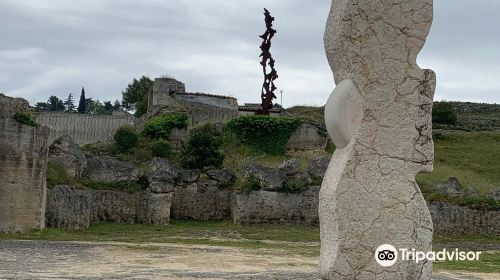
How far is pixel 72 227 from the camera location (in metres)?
22.2

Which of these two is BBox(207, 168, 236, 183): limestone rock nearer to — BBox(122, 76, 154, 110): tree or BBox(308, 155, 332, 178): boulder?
BBox(308, 155, 332, 178): boulder

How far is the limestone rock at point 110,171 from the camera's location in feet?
86.8

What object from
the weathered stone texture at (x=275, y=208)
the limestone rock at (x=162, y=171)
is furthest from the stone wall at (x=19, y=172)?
the weathered stone texture at (x=275, y=208)

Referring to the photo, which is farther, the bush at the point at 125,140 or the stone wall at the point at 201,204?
the bush at the point at 125,140

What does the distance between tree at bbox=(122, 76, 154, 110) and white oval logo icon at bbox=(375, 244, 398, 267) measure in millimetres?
55010

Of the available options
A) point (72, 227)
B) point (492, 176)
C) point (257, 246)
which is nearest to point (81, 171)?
point (72, 227)

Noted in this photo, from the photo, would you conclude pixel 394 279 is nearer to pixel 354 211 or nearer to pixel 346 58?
pixel 354 211

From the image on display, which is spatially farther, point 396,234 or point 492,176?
point 492,176

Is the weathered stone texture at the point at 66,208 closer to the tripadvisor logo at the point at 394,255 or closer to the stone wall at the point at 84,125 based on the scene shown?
the stone wall at the point at 84,125

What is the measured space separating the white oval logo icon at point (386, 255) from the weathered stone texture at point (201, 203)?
798 inches

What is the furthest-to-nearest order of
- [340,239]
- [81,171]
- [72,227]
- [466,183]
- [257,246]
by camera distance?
[466,183], [81,171], [72,227], [257,246], [340,239]

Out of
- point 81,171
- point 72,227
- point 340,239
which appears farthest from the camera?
point 81,171

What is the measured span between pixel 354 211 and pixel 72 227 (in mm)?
16840

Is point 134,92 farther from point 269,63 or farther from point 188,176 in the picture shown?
point 188,176
